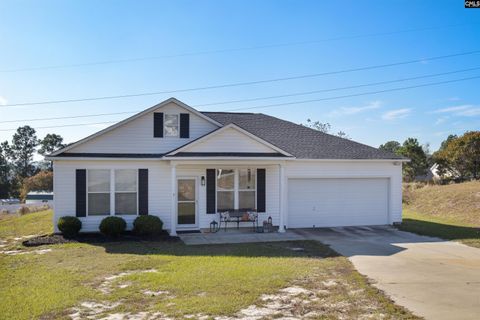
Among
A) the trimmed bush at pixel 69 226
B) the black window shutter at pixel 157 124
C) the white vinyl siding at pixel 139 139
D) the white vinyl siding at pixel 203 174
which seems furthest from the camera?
the black window shutter at pixel 157 124

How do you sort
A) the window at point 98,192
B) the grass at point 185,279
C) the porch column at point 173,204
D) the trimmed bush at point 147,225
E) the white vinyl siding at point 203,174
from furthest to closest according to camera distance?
the window at point 98,192, the porch column at point 173,204, the white vinyl siding at point 203,174, the trimmed bush at point 147,225, the grass at point 185,279

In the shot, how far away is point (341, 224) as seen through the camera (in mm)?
17484

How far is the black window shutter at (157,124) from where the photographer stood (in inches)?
635

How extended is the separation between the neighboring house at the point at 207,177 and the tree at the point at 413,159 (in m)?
30.9

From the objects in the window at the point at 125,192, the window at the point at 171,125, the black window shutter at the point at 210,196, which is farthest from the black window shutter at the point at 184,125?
the window at the point at 125,192

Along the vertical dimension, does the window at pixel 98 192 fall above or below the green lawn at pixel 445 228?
above

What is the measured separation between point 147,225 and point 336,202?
804 centimetres

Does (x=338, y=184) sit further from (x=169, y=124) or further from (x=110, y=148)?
(x=110, y=148)

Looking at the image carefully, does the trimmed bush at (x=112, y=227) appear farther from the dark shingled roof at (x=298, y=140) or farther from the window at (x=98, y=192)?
the dark shingled roof at (x=298, y=140)

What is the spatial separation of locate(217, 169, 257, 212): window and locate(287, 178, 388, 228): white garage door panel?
171 centimetres

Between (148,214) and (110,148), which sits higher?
(110,148)

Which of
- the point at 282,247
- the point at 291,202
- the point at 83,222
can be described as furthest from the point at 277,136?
the point at 83,222

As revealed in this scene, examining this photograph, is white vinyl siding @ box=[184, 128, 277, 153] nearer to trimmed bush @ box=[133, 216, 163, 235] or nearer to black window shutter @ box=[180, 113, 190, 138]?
black window shutter @ box=[180, 113, 190, 138]

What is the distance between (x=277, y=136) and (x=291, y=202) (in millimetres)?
3543
